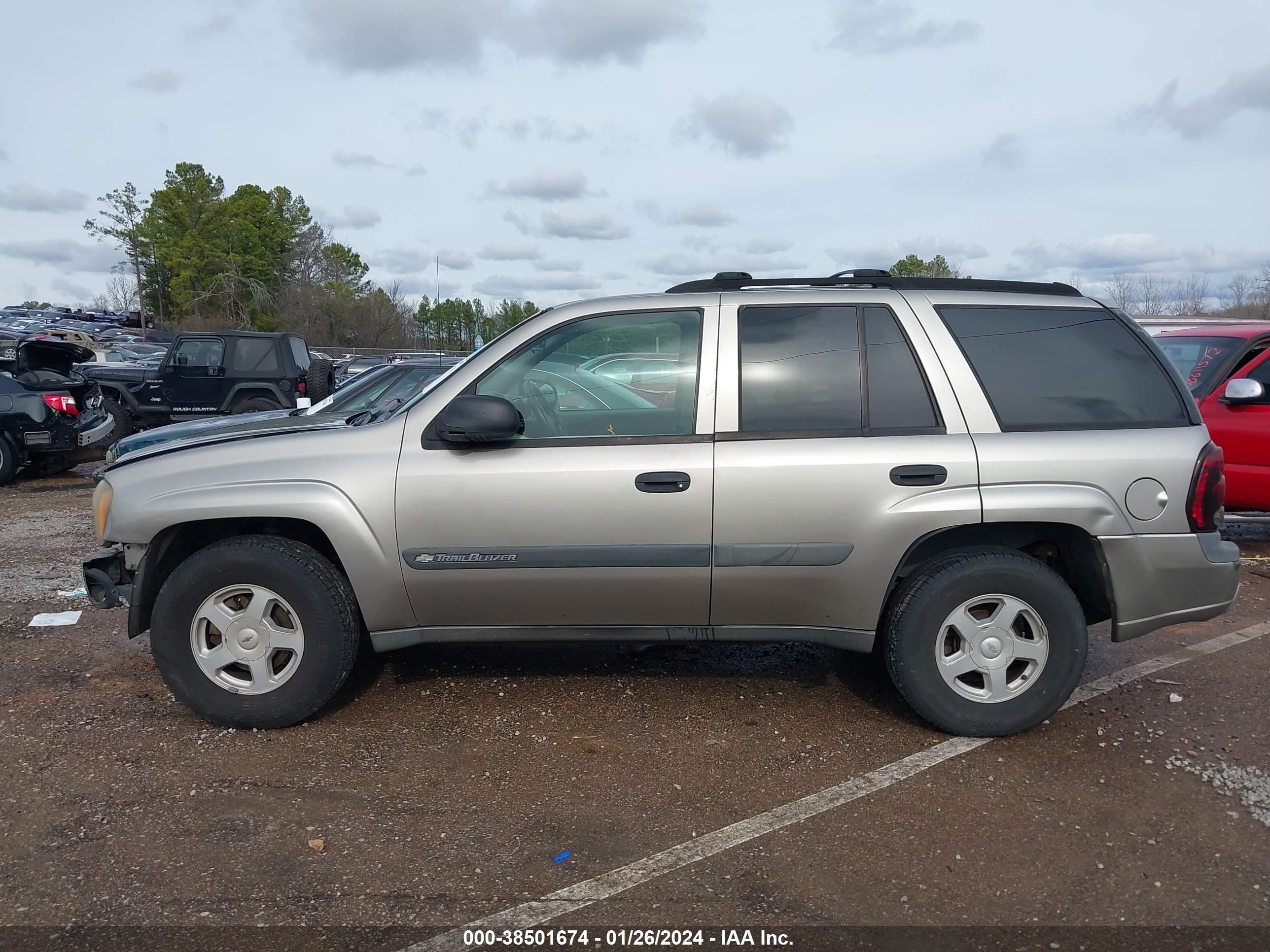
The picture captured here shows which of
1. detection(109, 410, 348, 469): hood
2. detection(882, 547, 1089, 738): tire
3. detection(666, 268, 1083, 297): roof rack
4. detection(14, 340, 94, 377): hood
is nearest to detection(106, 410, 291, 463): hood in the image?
detection(109, 410, 348, 469): hood

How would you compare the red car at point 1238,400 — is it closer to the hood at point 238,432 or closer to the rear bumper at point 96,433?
the hood at point 238,432

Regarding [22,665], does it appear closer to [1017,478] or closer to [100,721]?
[100,721]

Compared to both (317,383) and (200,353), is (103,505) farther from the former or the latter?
(200,353)

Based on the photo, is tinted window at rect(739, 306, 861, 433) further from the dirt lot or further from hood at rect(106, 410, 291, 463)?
hood at rect(106, 410, 291, 463)

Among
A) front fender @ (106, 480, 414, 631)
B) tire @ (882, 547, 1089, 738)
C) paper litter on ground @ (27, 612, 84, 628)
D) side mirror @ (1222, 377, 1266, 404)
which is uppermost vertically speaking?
side mirror @ (1222, 377, 1266, 404)

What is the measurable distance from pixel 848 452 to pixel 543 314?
139cm

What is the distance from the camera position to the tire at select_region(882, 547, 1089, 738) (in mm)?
3711

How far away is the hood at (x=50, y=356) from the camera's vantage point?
447 inches

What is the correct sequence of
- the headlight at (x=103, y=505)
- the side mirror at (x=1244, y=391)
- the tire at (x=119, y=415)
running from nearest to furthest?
1. the headlight at (x=103, y=505)
2. the side mirror at (x=1244, y=391)
3. the tire at (x=119, y=415)

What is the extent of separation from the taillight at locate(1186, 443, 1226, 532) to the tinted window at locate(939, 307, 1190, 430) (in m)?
0.17

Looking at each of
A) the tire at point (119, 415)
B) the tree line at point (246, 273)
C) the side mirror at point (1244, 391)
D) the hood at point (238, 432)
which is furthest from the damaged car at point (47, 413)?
the tree line at point (246, 273)

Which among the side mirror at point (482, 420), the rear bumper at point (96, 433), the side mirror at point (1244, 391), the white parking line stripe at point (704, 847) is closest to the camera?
the white parking line stripe at point (704, 847)

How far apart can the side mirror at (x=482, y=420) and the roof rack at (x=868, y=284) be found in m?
0.91

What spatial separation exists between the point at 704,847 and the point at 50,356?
11723mm
